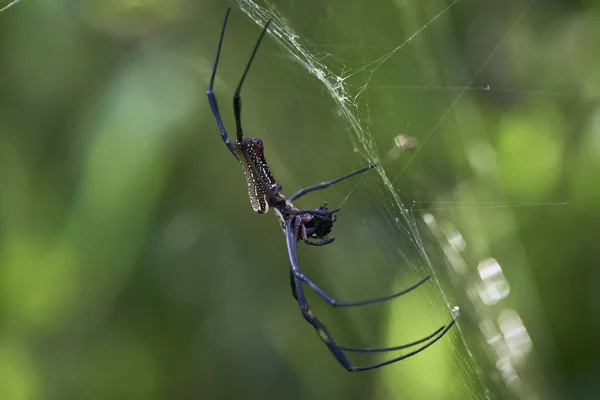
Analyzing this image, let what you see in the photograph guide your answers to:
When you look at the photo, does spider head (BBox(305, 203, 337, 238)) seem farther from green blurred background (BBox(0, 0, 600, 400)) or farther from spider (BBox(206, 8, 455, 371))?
green blurred background (BBox(0, 0, 600, 400))

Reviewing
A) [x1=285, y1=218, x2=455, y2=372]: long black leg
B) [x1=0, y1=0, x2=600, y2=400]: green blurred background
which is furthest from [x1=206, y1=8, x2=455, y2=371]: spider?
[x1=0, y1=0, x2=600, y2=400]: green blurred background

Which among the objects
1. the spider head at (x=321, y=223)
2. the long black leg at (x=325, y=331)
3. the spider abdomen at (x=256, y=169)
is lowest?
the long black leg at (x=325, y=331)

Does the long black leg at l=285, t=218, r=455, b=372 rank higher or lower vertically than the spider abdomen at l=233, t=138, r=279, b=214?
lower

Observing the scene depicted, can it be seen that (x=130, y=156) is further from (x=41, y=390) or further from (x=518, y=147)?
(x=518, y=147)

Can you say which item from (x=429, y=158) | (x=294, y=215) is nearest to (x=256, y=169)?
(x=294, y=215)

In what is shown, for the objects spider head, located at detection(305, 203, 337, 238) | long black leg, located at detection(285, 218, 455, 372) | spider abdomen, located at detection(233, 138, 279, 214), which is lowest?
long black leg, located at detection(285, 218, 455, 372)

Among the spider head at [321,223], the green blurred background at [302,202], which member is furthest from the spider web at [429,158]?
the spider head at [321,223]

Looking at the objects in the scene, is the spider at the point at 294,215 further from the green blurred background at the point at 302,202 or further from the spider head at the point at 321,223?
the green blurred background at the point at 302,202

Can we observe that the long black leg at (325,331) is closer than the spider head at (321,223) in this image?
Yes

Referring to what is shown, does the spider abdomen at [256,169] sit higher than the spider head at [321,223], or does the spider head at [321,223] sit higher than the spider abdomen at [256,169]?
the spider abdomen at [256,169]
